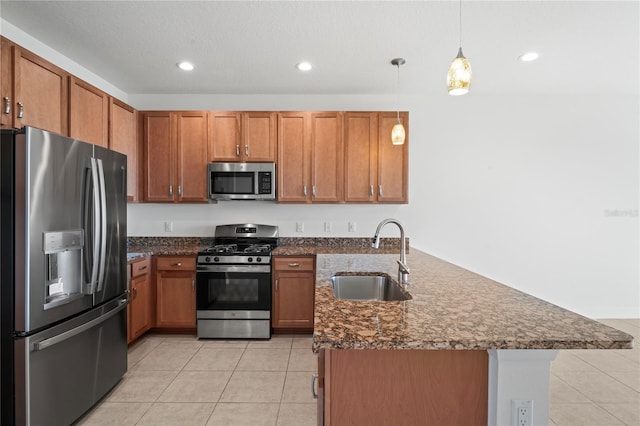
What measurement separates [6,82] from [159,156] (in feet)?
5.21

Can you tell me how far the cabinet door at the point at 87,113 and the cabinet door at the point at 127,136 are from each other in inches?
3.2

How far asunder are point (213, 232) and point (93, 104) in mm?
1742

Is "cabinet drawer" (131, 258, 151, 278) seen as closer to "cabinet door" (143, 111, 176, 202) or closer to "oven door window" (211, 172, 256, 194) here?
"cabinet door" (143, 111, 176, 202)

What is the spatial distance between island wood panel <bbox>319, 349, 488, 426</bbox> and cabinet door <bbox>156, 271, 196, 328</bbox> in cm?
260

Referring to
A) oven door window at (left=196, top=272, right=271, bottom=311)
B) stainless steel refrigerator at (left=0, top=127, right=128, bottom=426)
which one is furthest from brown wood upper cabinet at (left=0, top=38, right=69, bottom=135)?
oven door window at (left=196, top=272, right=271, bottom=311)

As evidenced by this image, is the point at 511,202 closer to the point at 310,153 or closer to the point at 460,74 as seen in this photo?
the point at 310,153

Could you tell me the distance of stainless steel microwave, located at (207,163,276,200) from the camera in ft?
11.6

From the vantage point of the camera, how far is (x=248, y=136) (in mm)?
3586

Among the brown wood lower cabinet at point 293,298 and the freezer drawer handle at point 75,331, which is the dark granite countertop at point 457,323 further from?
the brown wood lower cabinet at point 293,298

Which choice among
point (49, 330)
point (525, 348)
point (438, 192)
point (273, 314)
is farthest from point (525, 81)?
point (49, 330)

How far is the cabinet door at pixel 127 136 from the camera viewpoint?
3.17 metres

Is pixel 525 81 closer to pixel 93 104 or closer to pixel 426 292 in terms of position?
pixel 426 292

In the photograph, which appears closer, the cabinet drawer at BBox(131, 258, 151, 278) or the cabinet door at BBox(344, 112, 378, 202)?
the cabinet drawer at BBox(131, 258, 151, 278)

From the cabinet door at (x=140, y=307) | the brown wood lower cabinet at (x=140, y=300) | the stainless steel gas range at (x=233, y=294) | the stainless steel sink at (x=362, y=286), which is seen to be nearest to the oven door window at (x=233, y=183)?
the stainless steel gas range at (x=233, y=294)
